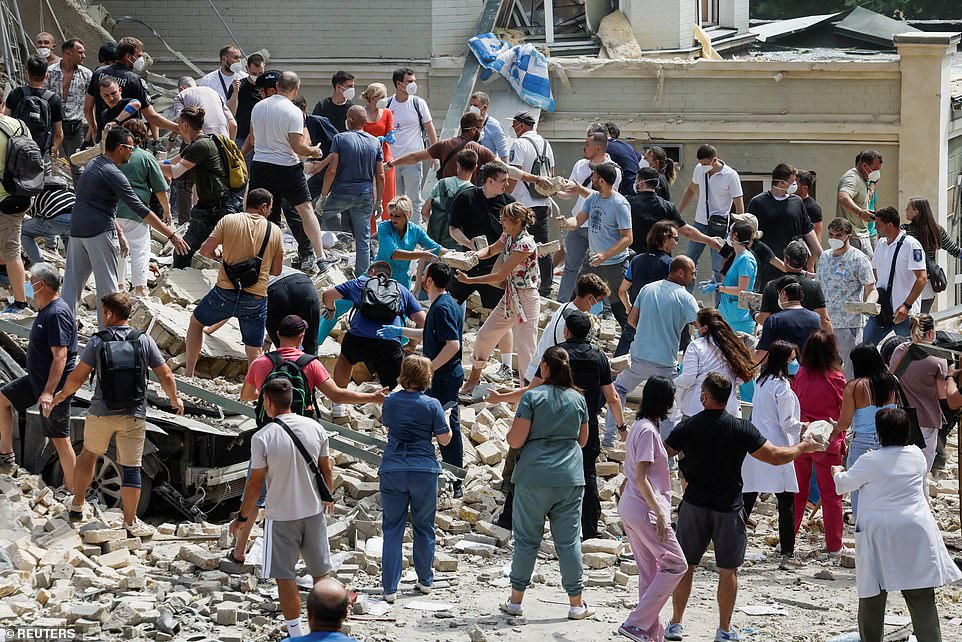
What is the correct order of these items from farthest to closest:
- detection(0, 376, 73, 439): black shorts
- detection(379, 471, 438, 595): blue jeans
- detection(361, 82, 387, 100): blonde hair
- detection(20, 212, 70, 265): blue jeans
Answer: detection(361, 82, 387, 100): blonde hair < detection(20, 212, 70, 265): blue jeans < detection(0, 376, 73, 439): black shorts < detection(379, 471, 438, 595): blue jeans

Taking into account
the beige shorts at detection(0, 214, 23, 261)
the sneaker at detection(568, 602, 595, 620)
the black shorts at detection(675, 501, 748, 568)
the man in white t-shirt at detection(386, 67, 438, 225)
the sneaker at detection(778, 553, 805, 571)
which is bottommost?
the sneaker at detection(778, 553, 805, 571)

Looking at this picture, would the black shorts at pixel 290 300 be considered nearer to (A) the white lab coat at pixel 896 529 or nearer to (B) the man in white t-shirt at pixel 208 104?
(B) the man in white t-shirt at pixel 208 104

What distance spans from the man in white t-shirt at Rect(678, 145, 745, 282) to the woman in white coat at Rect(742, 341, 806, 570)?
4.71 metres

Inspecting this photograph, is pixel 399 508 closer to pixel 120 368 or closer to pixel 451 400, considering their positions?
pixel 451 400

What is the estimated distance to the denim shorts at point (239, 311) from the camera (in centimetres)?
1137

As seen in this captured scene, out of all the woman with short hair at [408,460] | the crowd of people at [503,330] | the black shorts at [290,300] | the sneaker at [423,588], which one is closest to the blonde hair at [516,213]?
the crowd of people at [503,330]

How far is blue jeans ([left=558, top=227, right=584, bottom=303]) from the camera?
1417cm

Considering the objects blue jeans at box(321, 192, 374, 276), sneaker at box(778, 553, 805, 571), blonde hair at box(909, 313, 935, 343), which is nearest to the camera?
sneaker at box(778, 553, 805, 571)

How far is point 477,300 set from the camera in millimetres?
14969

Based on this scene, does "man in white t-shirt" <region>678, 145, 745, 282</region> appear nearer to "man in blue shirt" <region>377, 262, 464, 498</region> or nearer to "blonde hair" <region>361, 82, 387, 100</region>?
"blonde hair" <region>361, 82, 387, 100</region>

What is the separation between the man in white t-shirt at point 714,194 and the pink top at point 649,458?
6.60 meters

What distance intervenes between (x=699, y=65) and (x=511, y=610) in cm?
1341

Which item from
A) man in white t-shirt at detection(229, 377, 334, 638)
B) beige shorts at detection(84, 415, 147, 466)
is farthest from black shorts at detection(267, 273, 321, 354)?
man in white t-shirt at detection(229, 377, 334, 638)

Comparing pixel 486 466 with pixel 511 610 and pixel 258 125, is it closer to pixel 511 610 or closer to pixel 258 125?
pixel 511 610
